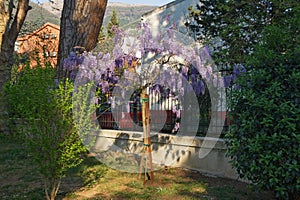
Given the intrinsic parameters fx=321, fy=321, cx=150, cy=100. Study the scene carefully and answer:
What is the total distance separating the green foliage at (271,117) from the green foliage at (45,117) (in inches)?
85.0

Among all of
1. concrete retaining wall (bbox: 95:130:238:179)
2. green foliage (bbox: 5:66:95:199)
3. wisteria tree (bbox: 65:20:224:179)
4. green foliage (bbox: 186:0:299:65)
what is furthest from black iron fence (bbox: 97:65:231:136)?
green foliage (bbox: 5:66:95:199)

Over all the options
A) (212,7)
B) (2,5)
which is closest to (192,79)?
(2,5)

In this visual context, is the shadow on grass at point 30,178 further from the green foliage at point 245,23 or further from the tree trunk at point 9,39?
the green foliage at point 245,23

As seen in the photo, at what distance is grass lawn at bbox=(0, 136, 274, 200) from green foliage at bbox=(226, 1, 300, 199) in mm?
1105

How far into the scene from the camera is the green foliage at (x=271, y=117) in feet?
12.0

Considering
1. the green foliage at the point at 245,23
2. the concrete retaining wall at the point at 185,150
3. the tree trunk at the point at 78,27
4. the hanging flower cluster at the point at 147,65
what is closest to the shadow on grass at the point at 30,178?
the concrete retaining wall at the point at 185,150

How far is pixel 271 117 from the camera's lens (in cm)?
374

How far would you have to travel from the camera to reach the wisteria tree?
624 cm

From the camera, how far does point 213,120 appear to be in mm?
6953

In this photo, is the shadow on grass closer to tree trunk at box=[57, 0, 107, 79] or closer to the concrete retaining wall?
the concrete retaining wall

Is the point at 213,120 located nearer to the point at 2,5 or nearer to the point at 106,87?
the point at 106,87

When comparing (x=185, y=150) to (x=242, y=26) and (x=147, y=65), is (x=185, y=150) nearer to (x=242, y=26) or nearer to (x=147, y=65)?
(x=147, y=65)

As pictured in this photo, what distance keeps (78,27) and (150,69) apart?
228 centimetres

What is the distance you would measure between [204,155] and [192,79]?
1666mm
